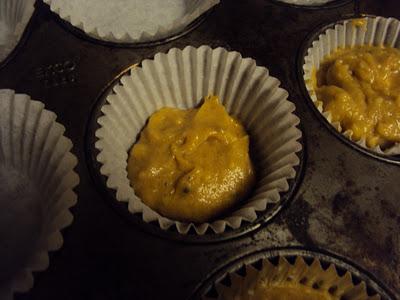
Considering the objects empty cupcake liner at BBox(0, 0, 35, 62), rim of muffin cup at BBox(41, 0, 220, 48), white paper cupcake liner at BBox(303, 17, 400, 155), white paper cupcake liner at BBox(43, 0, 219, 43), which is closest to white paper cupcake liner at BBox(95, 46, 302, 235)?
rim of muffin cup at BBox(41, 0, 220, 48)

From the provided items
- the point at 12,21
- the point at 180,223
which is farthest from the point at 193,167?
the point at 12,21

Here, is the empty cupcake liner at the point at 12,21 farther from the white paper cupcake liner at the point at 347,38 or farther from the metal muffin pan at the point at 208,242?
the white paper cupcake liner at the point at 347,38

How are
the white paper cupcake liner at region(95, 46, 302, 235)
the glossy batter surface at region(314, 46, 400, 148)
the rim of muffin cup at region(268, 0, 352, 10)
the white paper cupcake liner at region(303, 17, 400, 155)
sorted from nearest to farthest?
the white paper cupcake liner at region(95, 46, 302, 235), the glossy batter surface at region(314, 46, 400, 148), the white paper cupcake liner at region(303, 17, 400, 155), the rim of muffin cup at region(268, 0, 352, 10)

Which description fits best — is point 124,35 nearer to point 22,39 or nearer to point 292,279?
point 22,39

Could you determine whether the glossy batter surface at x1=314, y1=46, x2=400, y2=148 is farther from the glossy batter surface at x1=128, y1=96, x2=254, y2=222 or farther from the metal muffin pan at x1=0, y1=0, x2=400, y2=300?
the glossy batter surface at x1=128, y1=96, x2=254, y2=222

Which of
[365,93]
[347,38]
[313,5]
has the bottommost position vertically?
[365,93]

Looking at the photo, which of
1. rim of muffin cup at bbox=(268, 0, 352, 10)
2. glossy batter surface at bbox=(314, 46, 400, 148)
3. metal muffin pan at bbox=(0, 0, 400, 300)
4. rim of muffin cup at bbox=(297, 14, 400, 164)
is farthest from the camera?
rim of muffin cup at bbox=(268, 0, 352, 10)

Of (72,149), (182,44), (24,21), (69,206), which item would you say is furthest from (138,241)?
(24,21)
